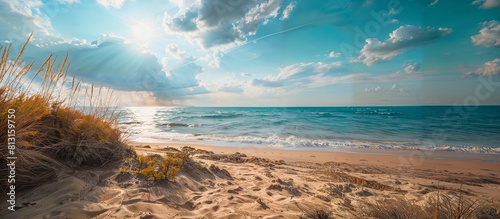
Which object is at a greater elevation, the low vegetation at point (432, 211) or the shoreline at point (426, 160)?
the low vegetation at point (432, 211)

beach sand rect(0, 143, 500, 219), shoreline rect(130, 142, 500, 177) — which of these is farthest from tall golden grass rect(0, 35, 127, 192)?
shoreline rect(130, 142, 500, 177)

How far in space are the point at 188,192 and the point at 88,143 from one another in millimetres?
2053

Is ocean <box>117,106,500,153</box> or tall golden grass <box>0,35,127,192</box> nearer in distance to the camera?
tall golden grass <box>0,35,127,192</box>

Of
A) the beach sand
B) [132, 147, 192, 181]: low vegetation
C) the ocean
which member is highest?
[132, 147, 192, 181]: low vegetation

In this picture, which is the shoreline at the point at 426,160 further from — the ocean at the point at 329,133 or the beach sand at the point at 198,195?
the beach sand at the point at 198,195

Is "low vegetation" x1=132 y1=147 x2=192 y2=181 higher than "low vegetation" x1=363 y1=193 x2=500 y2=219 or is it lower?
higher

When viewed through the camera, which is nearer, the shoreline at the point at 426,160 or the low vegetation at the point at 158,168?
the low vegetation at the point at 158,168

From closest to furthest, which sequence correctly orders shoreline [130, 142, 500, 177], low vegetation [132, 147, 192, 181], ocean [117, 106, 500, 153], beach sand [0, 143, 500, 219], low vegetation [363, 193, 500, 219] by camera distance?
low vegetation [363, 193, 500, 219] < beach sand [0, 143, 500, 219] < low vegetation [132, 147, 192, 181] < shoreline [130, 142, 500, 177] < ocean [117, 106, 500, 153]

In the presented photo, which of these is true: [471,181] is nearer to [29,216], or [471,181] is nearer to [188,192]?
[188,192]

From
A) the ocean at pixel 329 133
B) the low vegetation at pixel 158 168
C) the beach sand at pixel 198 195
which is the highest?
the low vegetation at pixel 158 168

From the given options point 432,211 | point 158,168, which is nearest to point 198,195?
point 158,168

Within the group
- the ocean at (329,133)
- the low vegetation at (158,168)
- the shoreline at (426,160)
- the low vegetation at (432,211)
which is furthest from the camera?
the ocean at (329,133)

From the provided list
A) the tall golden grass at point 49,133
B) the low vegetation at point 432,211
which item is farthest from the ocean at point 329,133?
the low vegetation at point 432,211

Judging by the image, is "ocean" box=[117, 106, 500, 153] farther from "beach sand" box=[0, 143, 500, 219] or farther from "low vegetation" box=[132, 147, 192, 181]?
"beach sand" box=[0, 143, 500, 219]
